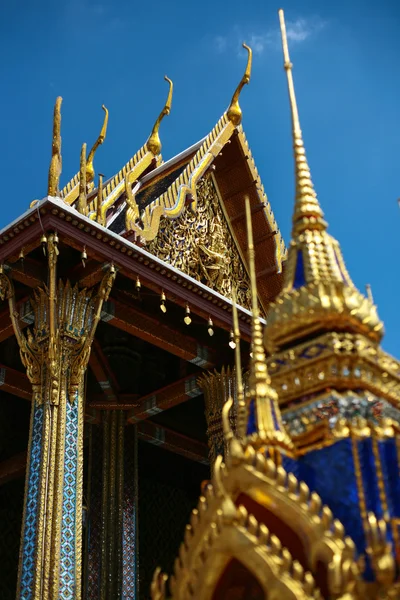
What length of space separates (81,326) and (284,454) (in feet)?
14.8

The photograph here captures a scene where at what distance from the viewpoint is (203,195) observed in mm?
9047

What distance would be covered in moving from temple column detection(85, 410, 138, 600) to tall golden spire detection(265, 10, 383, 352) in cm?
567

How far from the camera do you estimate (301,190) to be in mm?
2906

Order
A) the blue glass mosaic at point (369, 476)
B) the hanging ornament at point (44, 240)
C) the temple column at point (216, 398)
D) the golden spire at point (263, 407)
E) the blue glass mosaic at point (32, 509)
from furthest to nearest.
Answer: the temple column at point (216, 398), the hanging ornament at point (44, 240), the blue glass mosaic at point (32, 509), the golden spire at point (263, 407), the blue glass mosaic at point (369, 476)

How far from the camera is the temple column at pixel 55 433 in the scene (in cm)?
566

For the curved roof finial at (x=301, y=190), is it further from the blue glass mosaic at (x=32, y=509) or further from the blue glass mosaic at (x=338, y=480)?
the blue glass mosaic at (x=32, y=509)

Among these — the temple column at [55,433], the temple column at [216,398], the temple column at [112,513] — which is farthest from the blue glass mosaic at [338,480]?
the temple column at [112,513]

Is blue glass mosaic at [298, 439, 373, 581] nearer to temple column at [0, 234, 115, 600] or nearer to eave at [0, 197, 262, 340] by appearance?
temple column at [0, 234, 115, 600]

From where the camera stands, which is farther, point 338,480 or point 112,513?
point 112,513

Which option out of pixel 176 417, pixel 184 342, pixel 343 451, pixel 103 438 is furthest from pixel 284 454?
pixel 176 417

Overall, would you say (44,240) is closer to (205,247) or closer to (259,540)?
(205,247)

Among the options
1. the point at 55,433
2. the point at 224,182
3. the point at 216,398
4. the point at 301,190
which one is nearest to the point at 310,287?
the point at 301,190

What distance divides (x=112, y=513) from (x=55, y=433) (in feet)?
7.14

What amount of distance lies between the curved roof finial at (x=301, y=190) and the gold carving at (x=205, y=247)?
4.82 m
